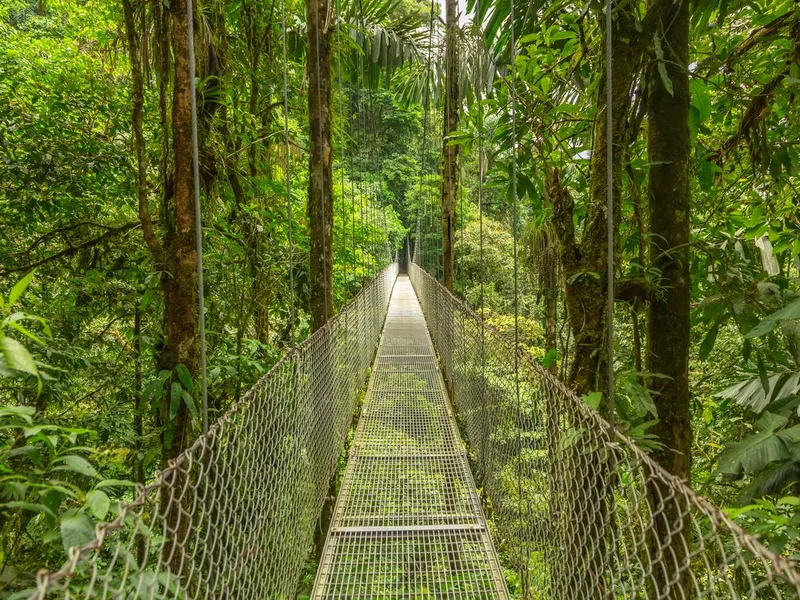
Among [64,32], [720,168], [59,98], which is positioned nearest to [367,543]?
[720,168]

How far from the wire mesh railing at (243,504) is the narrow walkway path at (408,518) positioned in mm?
204

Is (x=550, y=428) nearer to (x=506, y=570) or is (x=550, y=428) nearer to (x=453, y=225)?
(x=506, y=570)

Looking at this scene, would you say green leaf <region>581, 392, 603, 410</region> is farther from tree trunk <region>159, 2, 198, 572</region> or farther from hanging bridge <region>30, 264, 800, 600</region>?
tree trunk <region>159, 2, 198, 572</region>

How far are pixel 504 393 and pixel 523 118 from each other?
3.45ft

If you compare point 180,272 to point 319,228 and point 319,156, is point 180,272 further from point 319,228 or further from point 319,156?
point 319,156

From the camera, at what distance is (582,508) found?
109 cm

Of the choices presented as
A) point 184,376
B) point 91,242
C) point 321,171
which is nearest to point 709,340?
point 184,376

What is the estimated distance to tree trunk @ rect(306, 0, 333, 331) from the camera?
2.43m

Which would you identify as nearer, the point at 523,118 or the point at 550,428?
the point at 550,428

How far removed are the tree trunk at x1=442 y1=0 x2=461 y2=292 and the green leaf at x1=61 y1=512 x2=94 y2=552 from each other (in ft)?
11.4

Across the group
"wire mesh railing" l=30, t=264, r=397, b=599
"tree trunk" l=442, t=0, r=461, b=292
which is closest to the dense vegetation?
"wire mesh railing" l=30, t=264, r=397, b=599

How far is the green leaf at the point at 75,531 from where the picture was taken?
562 millimetres

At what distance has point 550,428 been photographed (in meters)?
1.27

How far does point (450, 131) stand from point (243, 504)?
3.67m
